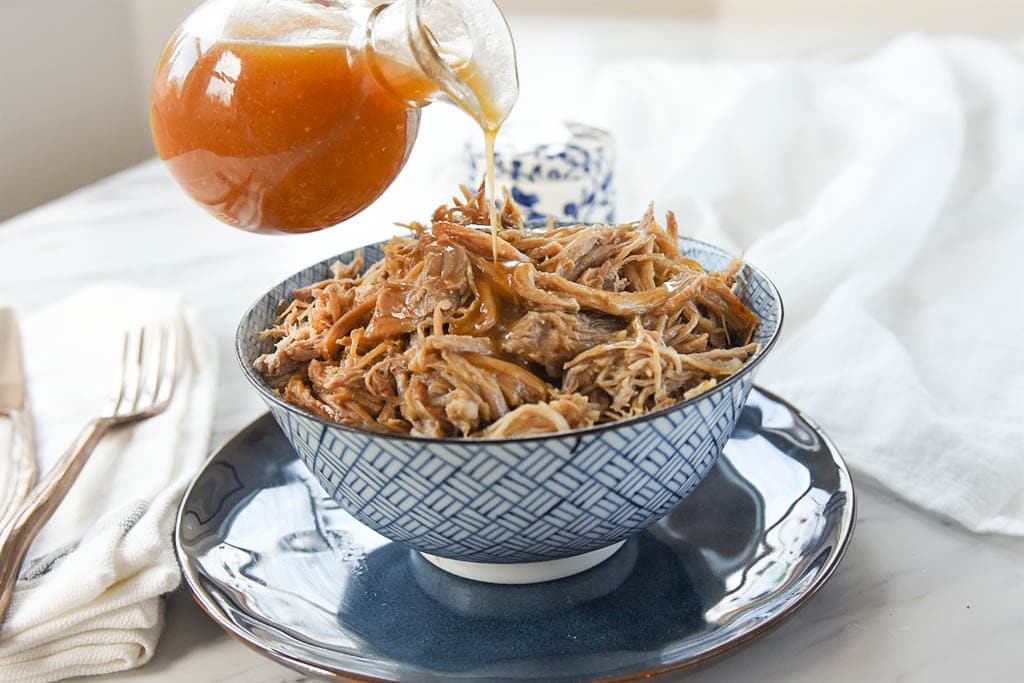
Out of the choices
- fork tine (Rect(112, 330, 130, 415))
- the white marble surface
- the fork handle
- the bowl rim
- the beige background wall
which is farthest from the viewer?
the beige background wall

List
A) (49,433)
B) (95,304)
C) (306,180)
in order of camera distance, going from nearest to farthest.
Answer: (306,180), (49,433), (95,304)

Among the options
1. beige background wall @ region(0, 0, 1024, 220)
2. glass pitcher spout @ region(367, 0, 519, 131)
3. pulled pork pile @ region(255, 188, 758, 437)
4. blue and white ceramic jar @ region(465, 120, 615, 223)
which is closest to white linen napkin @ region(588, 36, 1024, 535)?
blue and white ceramic jar @ region(465, 120, 615, 223)

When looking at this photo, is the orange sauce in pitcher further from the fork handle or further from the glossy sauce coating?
the fork handle

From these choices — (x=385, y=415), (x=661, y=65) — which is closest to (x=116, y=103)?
(x=661, y=65)

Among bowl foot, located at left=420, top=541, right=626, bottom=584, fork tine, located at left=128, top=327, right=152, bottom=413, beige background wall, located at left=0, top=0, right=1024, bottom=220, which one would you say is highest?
bowl foot, located at left=420, top=541, right=626, bottom=584

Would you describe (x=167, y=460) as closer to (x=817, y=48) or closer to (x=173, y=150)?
(x=173, y=150)
